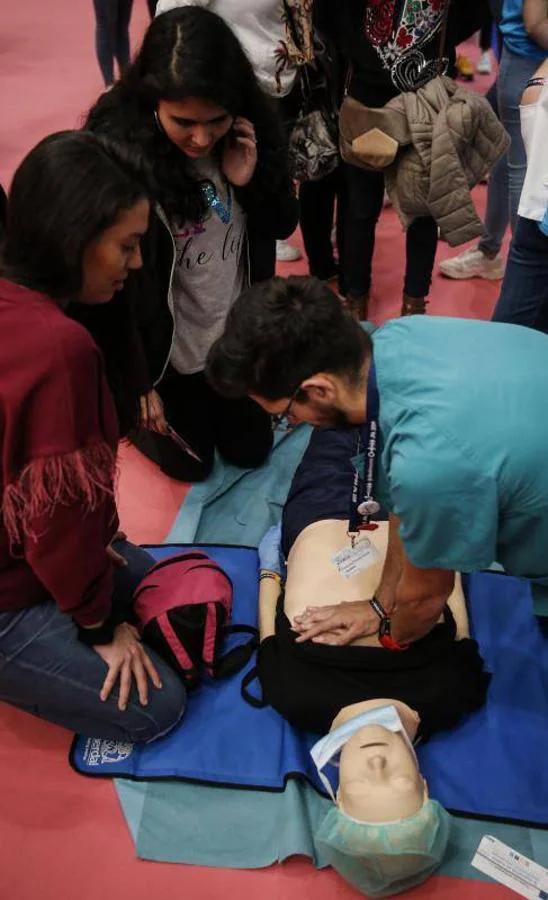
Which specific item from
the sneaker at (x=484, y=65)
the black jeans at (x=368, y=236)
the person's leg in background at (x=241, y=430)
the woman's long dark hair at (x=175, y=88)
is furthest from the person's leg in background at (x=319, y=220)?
the sneaker at (x=484, y=65)

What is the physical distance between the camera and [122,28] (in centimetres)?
428

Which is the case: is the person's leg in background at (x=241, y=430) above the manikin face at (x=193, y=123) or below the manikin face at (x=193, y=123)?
below

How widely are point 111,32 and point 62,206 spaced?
364 centimetres

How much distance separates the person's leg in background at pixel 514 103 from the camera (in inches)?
94.9

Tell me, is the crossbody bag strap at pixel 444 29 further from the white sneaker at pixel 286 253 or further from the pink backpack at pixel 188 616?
the pink backpack at pixel 188 616

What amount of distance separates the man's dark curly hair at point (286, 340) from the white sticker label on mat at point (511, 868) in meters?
1.02

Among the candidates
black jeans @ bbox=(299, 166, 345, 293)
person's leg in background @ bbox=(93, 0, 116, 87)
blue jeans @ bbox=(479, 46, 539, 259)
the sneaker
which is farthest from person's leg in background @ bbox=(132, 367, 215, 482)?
the sneaker

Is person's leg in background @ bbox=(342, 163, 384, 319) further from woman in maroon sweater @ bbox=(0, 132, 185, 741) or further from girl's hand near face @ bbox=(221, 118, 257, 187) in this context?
woman in maroon sweater @ bbox=(0, 132, 185, 741)

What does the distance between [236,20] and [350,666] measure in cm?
187

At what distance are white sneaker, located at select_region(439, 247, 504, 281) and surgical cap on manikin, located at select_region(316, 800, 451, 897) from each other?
235cm

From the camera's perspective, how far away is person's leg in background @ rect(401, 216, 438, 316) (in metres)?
2.66

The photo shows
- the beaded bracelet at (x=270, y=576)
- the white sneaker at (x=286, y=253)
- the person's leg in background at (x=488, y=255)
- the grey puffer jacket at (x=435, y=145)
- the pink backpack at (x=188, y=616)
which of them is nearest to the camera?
the pink backpack at (x=188, y=616)

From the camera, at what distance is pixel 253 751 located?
5.57ft

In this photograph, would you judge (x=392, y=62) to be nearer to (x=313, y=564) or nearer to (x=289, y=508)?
(x=289, y=508)
